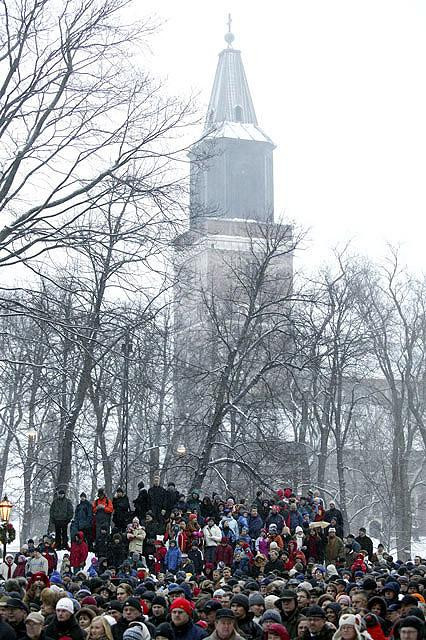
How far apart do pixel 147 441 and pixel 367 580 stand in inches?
1142

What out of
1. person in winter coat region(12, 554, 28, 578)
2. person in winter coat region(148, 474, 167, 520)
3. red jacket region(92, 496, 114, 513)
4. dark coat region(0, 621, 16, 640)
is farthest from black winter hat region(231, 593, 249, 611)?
person in winter coat region(148, 474, 167, 520)

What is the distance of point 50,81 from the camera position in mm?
17750

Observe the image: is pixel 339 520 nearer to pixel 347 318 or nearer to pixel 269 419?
pixel 269 419

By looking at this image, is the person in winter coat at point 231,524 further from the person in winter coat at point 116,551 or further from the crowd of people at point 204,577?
the person in winter coat at point 116,551

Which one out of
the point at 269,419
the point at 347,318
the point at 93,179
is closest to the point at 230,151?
the point at 347,318

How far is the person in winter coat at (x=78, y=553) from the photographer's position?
2167 cm

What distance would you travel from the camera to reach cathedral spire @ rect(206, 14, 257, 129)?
80.4m

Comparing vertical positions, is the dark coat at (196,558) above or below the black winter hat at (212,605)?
above

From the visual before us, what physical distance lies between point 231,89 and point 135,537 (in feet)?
207

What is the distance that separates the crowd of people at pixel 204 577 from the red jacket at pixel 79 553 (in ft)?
0.07

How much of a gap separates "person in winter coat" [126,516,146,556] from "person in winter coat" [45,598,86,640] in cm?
1246

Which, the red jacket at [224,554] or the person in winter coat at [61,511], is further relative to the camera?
the person in winter coat at [61,511]

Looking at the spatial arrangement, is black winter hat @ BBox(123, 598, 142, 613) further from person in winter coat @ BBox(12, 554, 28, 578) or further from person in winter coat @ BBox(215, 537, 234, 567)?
person in winter coat @ BBox(215, 537, 234, 567)

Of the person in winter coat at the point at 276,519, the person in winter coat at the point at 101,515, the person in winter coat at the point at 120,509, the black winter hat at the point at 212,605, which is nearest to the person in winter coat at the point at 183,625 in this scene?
the black winter hat at the point at 212,605
